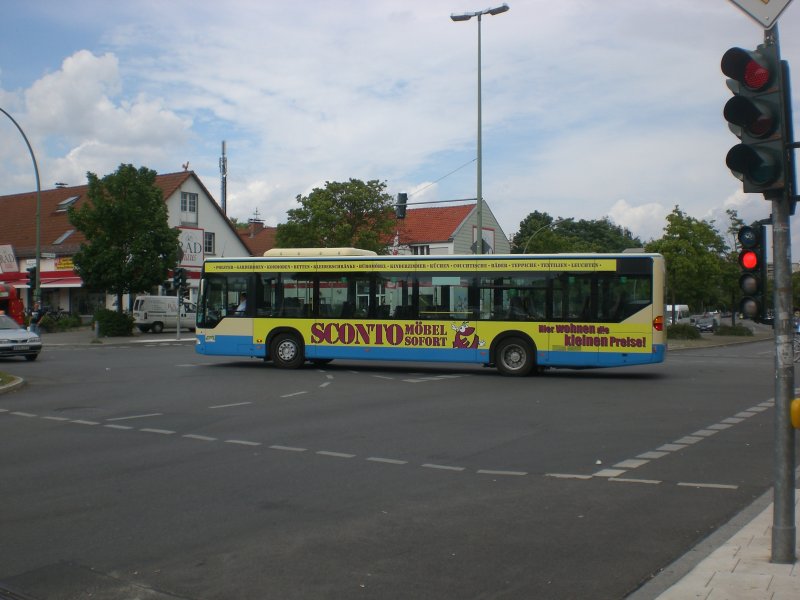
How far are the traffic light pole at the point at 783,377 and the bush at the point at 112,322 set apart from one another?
39130 millimetres

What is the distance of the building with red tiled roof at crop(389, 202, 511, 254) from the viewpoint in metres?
69.9

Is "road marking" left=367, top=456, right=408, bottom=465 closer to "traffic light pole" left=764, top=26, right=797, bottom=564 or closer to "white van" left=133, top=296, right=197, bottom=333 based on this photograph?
"traffic light pole" left=764, top=26, right=797, bottom=564

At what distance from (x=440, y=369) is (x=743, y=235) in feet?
56.0

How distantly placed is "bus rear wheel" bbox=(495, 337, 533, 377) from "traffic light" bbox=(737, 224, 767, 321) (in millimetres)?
14062

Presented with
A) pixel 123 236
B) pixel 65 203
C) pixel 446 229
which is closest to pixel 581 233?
pixel 446 229

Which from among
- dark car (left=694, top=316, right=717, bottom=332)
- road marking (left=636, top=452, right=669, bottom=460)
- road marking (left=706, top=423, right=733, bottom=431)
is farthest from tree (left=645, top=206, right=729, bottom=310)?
road marking (left=636, top=452, right=669, bottom=460)

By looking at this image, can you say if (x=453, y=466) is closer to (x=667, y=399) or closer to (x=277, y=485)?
(x=277, y=485)

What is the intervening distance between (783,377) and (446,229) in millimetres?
65524

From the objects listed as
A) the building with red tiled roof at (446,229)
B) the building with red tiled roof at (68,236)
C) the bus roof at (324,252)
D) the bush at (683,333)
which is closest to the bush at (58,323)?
the building with red tiled roof at (68,236)

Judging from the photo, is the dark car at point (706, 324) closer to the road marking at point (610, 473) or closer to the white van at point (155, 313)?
the white van at point (155, 313)

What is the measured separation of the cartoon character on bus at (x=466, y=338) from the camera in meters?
20.3

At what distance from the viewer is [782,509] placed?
557cm

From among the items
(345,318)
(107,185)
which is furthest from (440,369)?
(107,185)

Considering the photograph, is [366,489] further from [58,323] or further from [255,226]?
[255,226]
